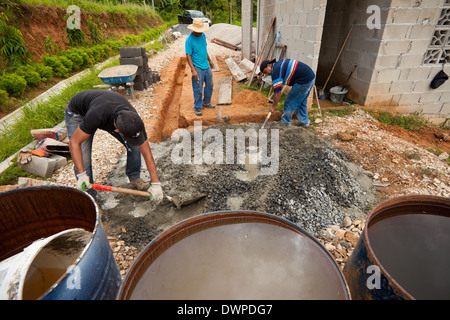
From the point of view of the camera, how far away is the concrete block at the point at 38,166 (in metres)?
3.76

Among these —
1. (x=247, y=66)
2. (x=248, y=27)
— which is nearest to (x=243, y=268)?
(x=247, y=66)

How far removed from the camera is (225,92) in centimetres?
711

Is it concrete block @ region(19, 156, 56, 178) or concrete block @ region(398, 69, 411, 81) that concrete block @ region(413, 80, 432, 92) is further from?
concrete block @ region(19, 156, 56, 178)

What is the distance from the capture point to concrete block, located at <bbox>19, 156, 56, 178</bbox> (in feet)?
12.3

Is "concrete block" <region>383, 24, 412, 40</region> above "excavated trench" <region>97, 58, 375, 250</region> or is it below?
above

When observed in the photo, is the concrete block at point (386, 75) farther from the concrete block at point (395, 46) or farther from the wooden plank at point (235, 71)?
the wooden plank at point (235, 71)

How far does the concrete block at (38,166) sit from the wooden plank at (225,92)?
4115mm

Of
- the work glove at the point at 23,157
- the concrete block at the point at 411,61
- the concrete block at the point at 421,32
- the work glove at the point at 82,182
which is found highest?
the concrete block at the point at 421,32

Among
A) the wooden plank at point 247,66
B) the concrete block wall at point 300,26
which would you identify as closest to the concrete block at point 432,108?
the concrete block wall at point 300,26

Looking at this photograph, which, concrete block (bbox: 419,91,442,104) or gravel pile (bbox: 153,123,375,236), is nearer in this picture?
gravel pile (bbox: 153,123,375,236)

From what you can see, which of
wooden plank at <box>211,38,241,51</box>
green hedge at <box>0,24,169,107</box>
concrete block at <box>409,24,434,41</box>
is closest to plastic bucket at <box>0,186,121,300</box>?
green hedge at <box>0,24,169,107</box>

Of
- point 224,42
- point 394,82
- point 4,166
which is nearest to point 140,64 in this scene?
point 4,166

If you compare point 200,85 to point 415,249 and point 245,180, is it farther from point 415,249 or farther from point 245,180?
point 415,249

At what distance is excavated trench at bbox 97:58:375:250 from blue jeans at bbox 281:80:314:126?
291 mm
